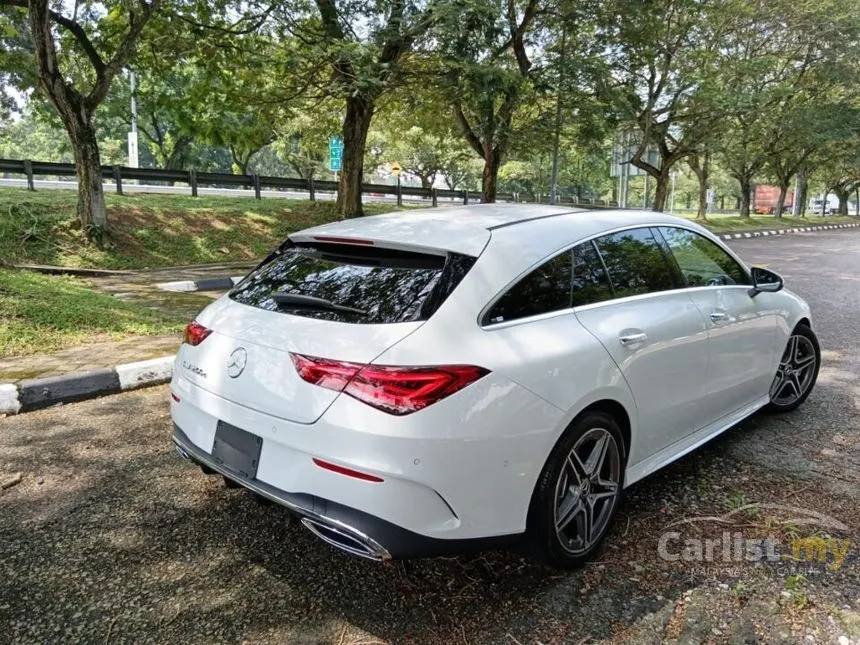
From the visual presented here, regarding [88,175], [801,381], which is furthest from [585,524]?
Result: [88,175]

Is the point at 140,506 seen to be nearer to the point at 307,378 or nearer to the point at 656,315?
the point at 307,378

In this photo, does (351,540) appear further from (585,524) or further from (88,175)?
(88,175)

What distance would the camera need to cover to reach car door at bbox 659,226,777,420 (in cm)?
339

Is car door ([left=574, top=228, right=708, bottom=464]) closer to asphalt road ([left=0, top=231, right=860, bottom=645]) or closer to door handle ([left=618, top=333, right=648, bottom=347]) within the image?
door handle ([left=618, top=333, right=648, bottom=347])

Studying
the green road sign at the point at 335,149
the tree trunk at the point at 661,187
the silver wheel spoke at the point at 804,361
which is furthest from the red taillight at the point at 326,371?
the tree trunk at the point at 661,187

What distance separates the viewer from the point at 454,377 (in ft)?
6.96

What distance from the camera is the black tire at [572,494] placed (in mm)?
2375

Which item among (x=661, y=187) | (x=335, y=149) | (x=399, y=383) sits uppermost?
(x=335, y=149)

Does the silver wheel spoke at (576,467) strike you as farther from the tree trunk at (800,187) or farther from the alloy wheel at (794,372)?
the tree trunk at (800,187)

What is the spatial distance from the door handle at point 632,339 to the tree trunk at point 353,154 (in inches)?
466

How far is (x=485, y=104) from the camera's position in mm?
12711

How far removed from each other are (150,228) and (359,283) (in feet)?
41.5

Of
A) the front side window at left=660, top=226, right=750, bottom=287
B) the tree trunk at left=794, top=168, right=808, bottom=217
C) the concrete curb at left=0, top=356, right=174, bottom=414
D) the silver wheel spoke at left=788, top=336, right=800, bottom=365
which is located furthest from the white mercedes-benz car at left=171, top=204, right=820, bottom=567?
the tree trunk at left=794, top=168, right=808, bottom=217

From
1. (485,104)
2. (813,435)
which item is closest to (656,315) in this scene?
(813,435)
